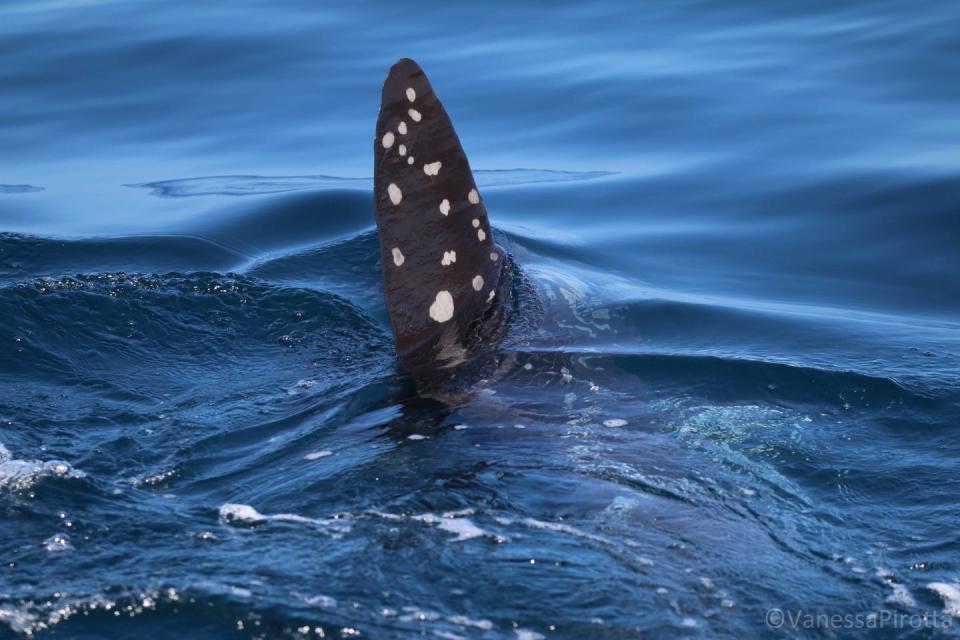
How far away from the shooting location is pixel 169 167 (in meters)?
13.7

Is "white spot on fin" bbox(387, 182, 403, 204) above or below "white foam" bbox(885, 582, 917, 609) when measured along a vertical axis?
above

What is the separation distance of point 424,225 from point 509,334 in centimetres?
94

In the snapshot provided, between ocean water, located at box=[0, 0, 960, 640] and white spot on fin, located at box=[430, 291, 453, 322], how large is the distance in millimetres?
434

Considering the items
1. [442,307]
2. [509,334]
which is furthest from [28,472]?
[509,334]

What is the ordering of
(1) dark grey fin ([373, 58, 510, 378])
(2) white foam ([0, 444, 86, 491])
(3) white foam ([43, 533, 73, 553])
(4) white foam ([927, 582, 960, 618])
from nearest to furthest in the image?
(4) white foam ([927, 582, 960, 618])
(3) white foam ([43, 533, 73, 553])
(2) white foam ([0, 444, 86, 491])
(1) dark grey fin ([373, 58, 510, 378])

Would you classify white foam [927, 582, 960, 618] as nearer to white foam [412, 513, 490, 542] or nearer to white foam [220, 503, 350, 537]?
white foam [412, 513, 490, 542]

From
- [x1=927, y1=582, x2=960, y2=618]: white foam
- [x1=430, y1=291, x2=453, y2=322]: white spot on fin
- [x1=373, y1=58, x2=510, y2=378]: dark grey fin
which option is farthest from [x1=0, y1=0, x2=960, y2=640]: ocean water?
[x1=430, y1=291, x2=453, y2=322]: white spot on fin

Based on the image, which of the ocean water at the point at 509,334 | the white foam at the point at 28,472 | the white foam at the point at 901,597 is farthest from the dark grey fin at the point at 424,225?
the white foam at the point at 901,597

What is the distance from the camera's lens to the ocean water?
504cm

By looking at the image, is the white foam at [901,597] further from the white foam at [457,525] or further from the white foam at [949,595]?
the white foam at [457,525]

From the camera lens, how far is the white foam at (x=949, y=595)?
197 inches

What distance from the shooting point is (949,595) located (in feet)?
16.9

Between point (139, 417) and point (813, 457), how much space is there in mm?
3866

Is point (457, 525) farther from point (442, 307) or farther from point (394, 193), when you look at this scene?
point (394, 193)
